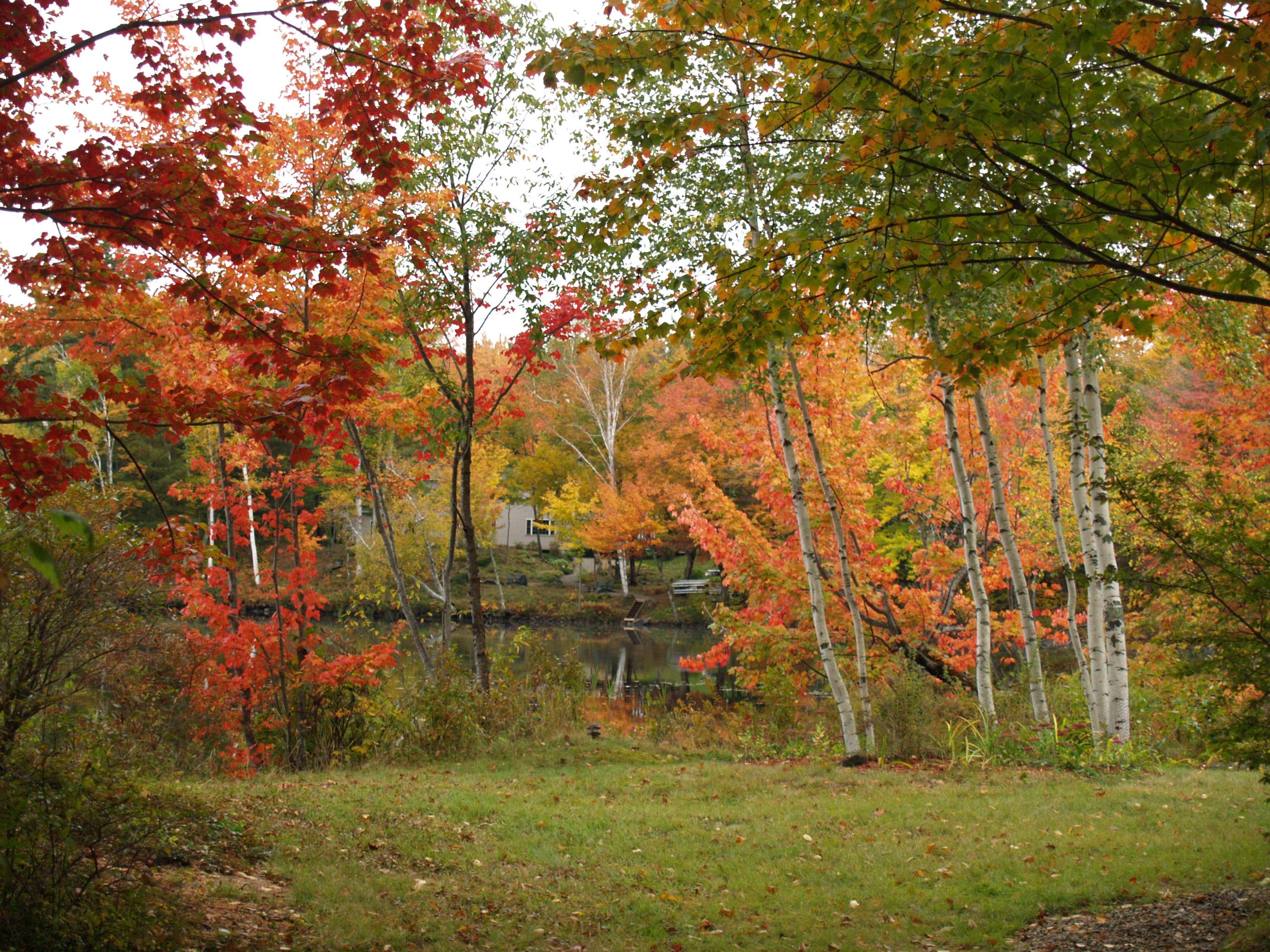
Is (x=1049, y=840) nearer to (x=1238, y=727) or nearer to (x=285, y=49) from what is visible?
(x=1238, y=727)

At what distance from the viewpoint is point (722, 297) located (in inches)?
153

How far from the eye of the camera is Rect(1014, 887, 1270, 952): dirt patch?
366 centimetres

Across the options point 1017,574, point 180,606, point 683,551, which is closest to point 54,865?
point 1017,574

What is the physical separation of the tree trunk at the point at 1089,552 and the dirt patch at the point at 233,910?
6663 millimetres

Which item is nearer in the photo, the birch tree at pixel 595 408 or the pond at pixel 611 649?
the pond at pixel 611 649

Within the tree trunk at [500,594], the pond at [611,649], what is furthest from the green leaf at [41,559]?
the tree trunk at [500,594]

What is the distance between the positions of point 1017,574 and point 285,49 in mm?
9200

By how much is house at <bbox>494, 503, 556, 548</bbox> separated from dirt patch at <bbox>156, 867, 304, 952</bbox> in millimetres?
34306

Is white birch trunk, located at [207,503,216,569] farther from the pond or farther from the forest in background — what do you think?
the pond

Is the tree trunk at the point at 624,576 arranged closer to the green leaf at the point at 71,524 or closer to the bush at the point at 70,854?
the bush at the point at 70,854

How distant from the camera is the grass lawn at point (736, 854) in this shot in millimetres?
4012

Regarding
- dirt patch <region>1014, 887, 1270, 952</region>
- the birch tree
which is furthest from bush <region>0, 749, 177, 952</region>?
the birch tree

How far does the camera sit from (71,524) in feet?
2.77

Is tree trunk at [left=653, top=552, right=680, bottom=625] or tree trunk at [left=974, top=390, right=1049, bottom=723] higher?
tree trunk at [left=974, top=390, right=1049, bottom=723]
